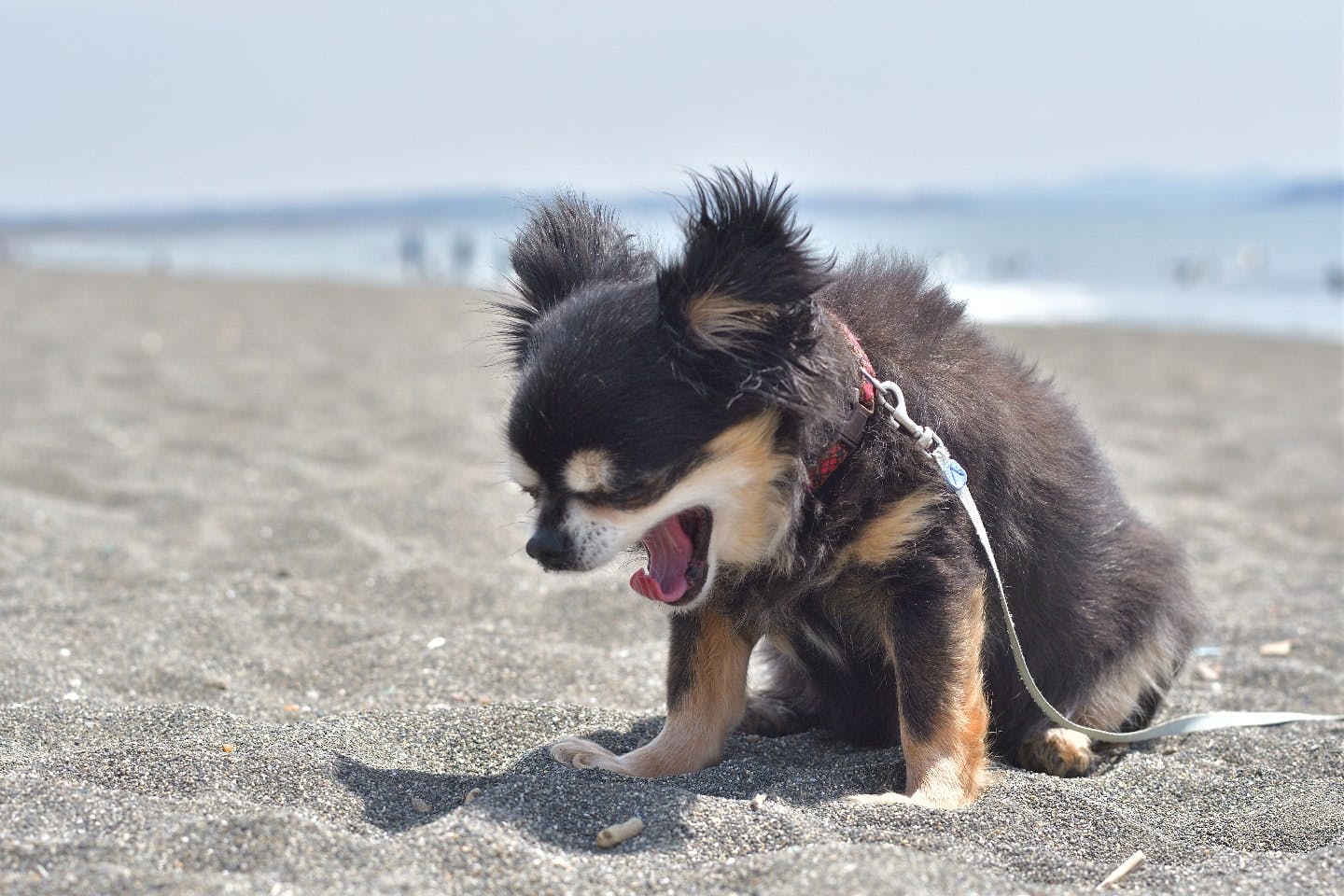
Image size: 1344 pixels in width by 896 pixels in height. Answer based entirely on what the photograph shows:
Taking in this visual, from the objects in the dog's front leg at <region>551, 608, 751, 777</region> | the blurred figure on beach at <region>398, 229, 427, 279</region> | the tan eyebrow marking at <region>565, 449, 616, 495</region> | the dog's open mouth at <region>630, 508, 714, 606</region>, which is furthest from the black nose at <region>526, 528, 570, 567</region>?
the blurred figure on beach at <region>398, 229, 427, 279</region>

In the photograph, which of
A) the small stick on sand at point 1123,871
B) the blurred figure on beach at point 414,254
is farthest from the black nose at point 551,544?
the blurred figure on beach at point 414,254

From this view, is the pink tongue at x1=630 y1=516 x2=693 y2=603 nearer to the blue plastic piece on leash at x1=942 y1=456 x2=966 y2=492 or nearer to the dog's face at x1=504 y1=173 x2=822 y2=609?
the dog's face at x1=504 y1=173 x2=822 y2=609

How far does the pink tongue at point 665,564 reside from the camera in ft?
10.3

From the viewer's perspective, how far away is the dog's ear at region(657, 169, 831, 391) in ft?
9.21

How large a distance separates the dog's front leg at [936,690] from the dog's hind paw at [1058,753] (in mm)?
546

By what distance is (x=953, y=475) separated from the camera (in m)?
3.06

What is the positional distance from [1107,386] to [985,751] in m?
9.71

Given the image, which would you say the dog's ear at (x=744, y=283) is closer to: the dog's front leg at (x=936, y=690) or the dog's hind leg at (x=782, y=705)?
the dog's front leg at (x=936, y=690)

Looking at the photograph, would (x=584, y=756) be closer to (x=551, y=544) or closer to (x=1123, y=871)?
(x=551, y=544)

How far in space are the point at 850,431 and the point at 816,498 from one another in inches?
7.3

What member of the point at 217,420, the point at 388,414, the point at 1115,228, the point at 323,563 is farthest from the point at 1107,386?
the point at 1115,228

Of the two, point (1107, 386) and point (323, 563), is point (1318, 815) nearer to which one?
point (323, 563)

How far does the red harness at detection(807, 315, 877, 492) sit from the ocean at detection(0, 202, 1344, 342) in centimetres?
33

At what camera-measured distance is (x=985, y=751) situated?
11.0ft
